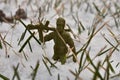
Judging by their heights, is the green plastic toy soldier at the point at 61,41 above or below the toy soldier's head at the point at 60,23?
below

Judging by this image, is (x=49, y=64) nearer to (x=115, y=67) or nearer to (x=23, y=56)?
(x=23, y=56)

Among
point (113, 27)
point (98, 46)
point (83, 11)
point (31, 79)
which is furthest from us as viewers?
point (83, 11)

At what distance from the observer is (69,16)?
322cm

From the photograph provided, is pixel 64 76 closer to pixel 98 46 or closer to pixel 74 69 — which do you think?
pixel 74 69

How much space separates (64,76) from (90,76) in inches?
4.4

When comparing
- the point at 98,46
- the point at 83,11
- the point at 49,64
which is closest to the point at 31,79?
the point at 49,64

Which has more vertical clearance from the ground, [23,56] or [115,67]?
[23,56]

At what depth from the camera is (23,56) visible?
168cm

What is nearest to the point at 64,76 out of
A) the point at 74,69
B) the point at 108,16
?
the point at 74,69

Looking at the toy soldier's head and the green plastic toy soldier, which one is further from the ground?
the toy soldier's head

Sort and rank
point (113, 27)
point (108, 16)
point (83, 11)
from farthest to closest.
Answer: point (83, 11) → point (108, 16) → point (113, 27)

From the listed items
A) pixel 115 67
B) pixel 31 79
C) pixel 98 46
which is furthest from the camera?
pixel 98 46

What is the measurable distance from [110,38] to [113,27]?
470mm

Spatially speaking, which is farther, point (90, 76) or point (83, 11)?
point (83, 11)
